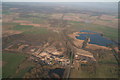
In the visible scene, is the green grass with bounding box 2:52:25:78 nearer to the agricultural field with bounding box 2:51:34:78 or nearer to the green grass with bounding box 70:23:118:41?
the agricultural field with bounding box 2:51:34:78

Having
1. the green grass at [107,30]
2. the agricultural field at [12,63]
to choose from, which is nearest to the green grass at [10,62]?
the agricultural field at [12,63]

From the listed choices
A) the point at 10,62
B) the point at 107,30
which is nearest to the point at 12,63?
the point at 10,62

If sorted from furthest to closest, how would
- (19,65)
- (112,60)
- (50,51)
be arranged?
(50,51) → (112,60) → (19,65)

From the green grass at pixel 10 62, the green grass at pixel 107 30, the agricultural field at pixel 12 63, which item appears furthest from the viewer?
the green grass at pixel 107 30

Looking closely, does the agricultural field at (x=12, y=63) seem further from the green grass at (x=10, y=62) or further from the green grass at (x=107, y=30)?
the green grass at (x=107, y=30)

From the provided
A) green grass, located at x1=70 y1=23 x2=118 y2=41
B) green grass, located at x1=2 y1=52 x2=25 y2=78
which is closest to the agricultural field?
green grass, located at x1=2 y1=52 x2=25 y2=78

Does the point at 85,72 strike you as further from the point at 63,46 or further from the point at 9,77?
the point at 9,77

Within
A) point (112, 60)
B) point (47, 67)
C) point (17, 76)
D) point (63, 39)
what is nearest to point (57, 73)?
point (47, 67)

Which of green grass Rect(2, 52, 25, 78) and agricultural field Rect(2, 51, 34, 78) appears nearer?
agricultural field Rect(2, 51, 34, 78)
